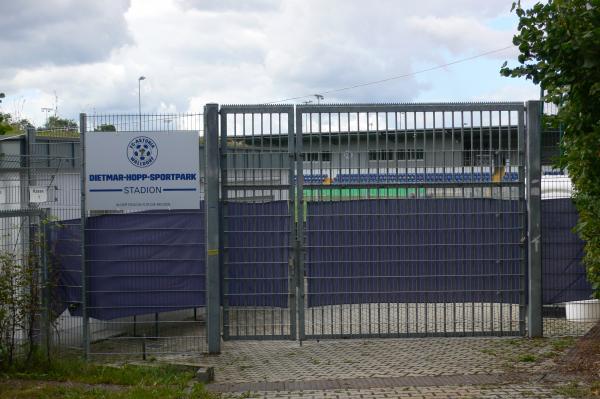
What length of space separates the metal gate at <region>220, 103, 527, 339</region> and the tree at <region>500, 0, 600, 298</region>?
2.24 meters

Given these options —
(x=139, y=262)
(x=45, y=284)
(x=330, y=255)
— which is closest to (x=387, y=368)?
(x=330, y=255)

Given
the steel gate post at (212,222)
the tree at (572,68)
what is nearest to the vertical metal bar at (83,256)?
the steel gate post at (212,222)

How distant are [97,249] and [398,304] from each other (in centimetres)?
420

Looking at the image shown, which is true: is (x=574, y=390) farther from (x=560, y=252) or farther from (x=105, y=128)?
(x=105, y=128)

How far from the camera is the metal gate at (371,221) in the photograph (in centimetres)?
1055

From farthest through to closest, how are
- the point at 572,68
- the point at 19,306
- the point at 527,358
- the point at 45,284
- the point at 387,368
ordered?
the point at 45,284
the point at 527,358
the point at 387,368
the point at 19,306
the point at 572,68

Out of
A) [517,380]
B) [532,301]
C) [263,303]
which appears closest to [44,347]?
[263,303]

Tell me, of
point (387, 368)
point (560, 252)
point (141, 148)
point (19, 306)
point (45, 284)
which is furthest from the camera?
point (560, 252)

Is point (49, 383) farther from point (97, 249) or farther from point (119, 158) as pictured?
point (119, 158)

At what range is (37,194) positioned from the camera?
10344 millimetres

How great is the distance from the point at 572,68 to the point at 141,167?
552 cm

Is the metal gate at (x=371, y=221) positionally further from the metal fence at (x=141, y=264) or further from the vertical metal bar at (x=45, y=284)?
the vertical metal bar at (x=45, y=284)

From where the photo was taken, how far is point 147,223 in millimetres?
10359

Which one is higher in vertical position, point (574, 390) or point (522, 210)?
point (522, 210)
